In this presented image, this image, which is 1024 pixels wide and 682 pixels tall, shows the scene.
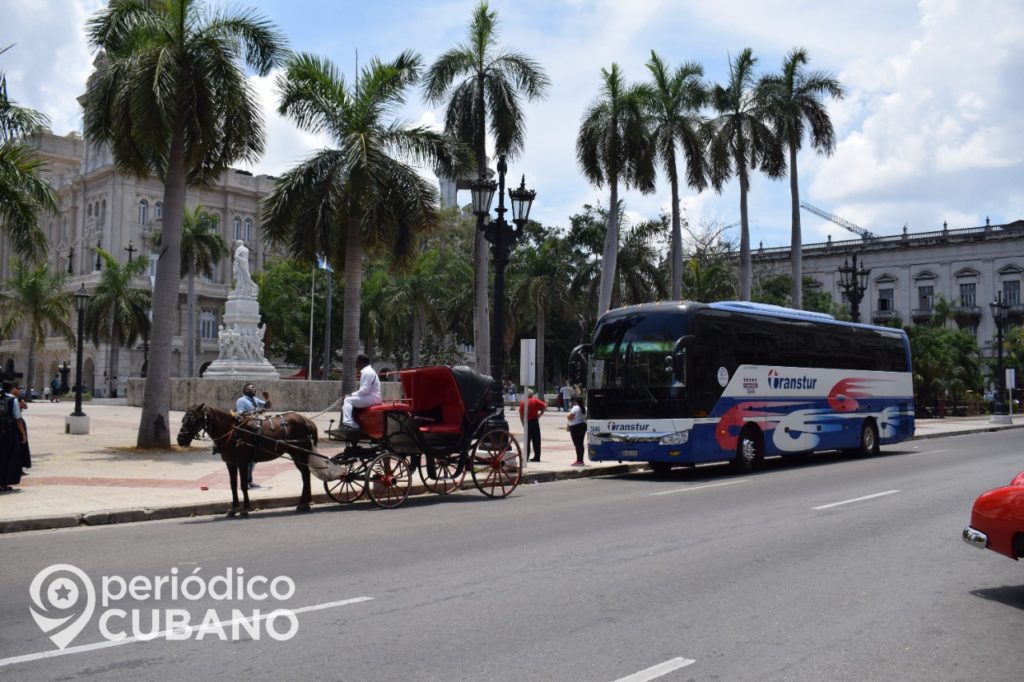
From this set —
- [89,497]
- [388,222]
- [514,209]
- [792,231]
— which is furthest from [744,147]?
[89,497]

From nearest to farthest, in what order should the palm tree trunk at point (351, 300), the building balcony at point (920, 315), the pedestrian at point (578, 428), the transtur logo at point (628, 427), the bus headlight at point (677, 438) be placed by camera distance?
the bus headlight at point (677, 438) < the transtur logo at point (628, 427) < the pedestrian at point (578, 428) < the palm tree trunk at point (351, 300) < the building balcony at point (920, 315)

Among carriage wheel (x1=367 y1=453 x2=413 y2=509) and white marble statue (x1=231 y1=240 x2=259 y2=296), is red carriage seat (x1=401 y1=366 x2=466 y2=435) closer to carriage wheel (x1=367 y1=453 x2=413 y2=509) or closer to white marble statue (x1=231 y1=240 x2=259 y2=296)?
carriage wheel (x1=367 y1=453 x2=413 y2=509)

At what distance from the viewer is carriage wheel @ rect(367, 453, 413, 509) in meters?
13.0

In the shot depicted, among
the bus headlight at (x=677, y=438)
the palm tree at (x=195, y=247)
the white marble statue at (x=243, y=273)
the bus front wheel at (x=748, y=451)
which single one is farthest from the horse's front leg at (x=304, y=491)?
the palm tree at (x=195, y=247)

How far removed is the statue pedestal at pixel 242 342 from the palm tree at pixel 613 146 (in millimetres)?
15800

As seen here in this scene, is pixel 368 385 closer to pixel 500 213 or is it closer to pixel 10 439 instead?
pixel 10 439

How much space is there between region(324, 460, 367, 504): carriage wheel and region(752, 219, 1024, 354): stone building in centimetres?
6916

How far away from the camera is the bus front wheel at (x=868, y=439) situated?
79.0 feet

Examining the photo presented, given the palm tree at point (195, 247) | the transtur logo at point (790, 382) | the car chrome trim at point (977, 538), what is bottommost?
the car chrome trim at point (977, 538)

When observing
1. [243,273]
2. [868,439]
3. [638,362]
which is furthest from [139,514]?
[243,273]

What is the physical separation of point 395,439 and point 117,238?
7324 centimetres

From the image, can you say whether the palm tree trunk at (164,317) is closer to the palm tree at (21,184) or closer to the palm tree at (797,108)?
Result: the palm tree at (21,184)

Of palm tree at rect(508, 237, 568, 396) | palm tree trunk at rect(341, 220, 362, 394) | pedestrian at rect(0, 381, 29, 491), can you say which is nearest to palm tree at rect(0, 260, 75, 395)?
palm tree at rect(508, 237, 568, 396)

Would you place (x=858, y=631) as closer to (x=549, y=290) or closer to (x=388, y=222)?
(x=388, y=222)
